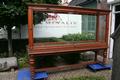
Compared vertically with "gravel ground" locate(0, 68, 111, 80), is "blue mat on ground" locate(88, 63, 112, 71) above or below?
above

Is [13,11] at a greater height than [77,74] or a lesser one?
greater

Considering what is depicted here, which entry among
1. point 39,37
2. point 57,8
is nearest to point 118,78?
point 57,8

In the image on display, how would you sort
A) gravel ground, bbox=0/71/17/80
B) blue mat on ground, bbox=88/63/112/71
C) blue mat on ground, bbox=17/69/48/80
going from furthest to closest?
1. blue mat on ground, bbox=88/63/112/71
2. gravel ground, bbox=0/71/17/80
3. blue mat on ground, bbox=17/69/48/80

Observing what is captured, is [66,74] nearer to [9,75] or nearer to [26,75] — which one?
[26,75]

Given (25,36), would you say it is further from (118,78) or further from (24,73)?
(118,78)

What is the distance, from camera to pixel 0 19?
5680 mm

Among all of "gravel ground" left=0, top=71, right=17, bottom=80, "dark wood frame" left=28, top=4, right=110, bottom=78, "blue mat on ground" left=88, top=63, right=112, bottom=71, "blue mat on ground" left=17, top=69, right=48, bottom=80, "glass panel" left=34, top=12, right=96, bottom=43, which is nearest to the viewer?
"dark wood frame" left=28, top=4, right=110, bottom=78

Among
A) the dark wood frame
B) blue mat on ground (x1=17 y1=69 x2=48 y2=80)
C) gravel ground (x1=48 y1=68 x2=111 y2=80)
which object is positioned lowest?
gravel ground (x1=48 y1=68 x2=111 y2=80)

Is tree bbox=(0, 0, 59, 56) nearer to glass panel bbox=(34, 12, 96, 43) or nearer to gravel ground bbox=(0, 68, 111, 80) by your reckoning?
glass panel bbox=(34, 12, 96, 43)

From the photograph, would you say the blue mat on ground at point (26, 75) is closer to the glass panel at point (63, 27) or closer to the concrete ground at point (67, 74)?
the concrete ground at point (67, 74)

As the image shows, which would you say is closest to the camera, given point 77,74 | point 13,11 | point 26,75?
point 26,75

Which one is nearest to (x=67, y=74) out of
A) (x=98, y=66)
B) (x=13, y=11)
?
(x=98, y=66)

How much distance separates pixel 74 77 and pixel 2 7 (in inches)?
142

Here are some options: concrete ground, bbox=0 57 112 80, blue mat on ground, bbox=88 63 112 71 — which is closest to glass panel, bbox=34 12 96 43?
blue mat on ground, bbox=88 63 112 71
